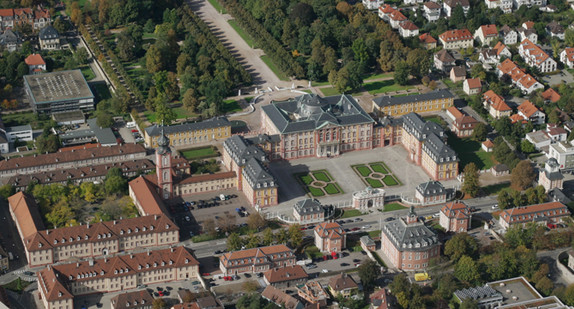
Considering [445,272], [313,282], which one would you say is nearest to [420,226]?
[445,272]

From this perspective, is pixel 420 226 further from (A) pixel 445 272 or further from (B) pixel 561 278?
(B) pixel 561 278

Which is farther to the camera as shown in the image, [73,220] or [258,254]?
[73,220]

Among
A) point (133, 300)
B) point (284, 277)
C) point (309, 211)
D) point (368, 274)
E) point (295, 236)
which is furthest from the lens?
point (309, 211)

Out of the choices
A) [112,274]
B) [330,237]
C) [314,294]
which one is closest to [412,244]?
[330,237]

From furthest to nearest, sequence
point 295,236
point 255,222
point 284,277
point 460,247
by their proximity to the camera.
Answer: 1. point 255,222
2. point 295,236
3. point 460,247
4. point 284,277

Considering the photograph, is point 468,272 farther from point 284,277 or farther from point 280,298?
point 280,298

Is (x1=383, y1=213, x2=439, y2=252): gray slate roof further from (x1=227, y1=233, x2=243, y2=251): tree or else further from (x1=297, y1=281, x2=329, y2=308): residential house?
(x1=227, y1=233, x2=243, y2=251): tree

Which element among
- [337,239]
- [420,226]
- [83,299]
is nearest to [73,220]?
[83,299]
